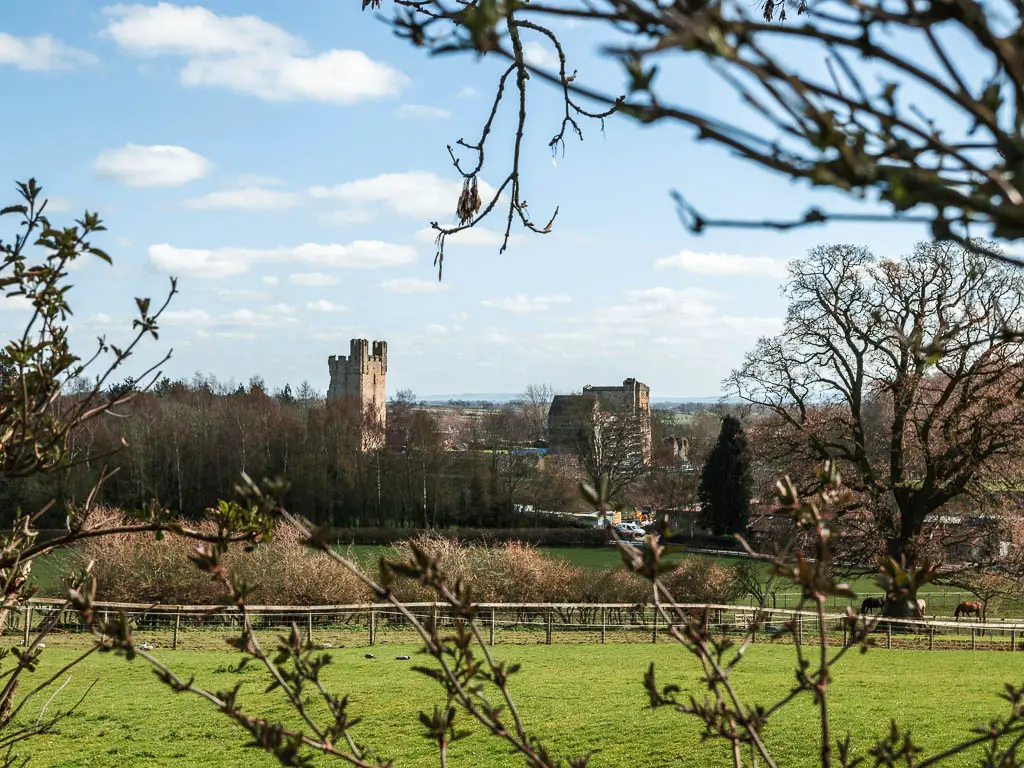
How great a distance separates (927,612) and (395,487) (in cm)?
2696

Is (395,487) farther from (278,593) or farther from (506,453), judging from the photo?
(278,593)

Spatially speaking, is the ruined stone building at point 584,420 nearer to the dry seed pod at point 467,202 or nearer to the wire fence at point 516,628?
the wire fence at point 516,628

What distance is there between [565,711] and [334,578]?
1562 cm

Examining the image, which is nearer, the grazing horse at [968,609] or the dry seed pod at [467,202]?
the dry seed pod at [467,202]

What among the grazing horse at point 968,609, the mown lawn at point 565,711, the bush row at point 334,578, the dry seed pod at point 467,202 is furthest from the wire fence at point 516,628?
the dry seed pod at point 467,202

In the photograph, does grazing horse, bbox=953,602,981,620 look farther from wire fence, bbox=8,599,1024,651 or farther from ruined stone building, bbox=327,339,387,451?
ruined stone building, bbox=327,339,387,451

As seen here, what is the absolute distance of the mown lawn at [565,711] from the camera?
8.69 m

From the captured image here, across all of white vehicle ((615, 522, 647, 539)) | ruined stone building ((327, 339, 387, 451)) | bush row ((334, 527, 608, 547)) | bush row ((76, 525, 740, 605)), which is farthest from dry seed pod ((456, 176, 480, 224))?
ruined stone building ((327, 339, 387, 451))

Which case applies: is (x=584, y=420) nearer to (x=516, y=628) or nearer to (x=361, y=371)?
(x=516, y=628)

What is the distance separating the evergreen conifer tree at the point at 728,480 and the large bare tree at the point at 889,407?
78.9 feet

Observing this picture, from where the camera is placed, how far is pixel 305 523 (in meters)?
1.55

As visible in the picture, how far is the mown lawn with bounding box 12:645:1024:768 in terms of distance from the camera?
8.69 metres

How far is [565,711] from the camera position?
10758 mm

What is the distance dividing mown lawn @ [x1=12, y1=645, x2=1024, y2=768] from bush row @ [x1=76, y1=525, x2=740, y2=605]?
8700mm
